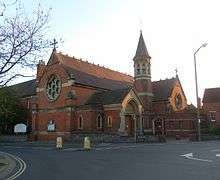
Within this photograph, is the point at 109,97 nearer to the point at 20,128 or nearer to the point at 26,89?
the point at 20,128

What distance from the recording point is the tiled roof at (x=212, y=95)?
Answer: 6479 cm

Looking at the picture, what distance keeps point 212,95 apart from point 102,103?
24.3 m

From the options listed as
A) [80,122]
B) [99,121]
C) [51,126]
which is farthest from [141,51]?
[51,126]

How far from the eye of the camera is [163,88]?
61.4 meters

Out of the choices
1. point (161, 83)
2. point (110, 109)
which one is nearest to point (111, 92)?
point (110, 109)

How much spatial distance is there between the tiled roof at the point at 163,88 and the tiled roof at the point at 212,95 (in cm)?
823

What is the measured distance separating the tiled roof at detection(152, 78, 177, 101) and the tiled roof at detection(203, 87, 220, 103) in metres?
8.23

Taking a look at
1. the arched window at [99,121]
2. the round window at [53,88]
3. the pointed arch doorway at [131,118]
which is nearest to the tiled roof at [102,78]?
the pointed arch doorway at [131,118]

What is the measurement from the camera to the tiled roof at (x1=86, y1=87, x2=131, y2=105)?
163 ft

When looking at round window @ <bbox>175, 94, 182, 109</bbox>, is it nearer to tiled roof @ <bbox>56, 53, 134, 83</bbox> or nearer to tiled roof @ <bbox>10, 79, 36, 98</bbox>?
tiled roof @ <bbox>56, 53, 134, 83</bbox>

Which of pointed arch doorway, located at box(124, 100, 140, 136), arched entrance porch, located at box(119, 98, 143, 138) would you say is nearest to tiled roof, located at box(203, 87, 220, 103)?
arched entrance porch, located at box(119, 98, 143, 138)

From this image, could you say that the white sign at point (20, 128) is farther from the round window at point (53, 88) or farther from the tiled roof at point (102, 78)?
the tiled roof at point (102, 78)

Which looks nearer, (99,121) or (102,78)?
(99,121)

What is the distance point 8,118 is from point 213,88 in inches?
1467
